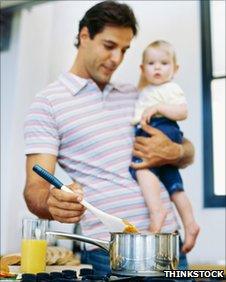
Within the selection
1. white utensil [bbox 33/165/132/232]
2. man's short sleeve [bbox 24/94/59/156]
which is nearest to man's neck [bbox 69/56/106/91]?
man's short sleeve [bbox 24/94/59/156]

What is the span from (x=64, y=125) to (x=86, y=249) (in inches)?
16.7

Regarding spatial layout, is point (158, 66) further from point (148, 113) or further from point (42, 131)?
point (42, 131)

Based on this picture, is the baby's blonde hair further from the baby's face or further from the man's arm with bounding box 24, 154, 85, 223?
the man's arm with bounding box 24, 154, 85, 223

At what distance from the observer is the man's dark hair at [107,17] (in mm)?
1644

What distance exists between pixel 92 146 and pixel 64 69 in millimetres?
571

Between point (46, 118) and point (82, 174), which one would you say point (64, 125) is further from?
point (82, 174)

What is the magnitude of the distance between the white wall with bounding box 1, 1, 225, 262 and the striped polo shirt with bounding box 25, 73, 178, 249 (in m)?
0.12

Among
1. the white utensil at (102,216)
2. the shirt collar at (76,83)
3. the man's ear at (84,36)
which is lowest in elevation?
the white utensil at (102,216)

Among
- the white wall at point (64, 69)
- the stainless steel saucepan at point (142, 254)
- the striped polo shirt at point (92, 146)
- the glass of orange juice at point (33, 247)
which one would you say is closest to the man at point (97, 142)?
the striped polo shirt at point (92, 146)

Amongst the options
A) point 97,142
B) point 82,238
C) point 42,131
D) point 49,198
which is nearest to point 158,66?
point 97,142

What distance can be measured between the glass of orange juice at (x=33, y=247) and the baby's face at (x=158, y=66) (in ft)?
2.61

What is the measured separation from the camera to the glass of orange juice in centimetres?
98

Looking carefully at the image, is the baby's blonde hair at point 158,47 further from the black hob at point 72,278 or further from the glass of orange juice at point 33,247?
the black hob at point 72,278

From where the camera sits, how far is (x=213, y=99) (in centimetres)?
168
